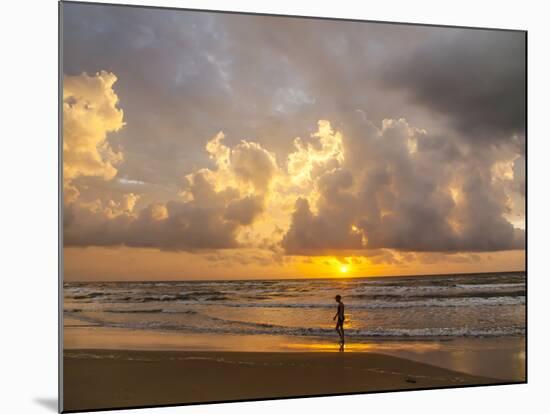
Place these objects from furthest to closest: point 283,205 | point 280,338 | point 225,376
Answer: point 280,338 < point 283,205 < point 225,376

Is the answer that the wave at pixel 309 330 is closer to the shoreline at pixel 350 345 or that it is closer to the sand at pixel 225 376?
the shoreline at pixel 350 345

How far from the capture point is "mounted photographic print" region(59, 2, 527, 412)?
6930mm

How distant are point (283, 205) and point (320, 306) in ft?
3.44

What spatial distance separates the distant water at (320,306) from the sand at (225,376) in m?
0.27

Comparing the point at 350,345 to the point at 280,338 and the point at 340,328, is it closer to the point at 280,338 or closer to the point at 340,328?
the point at 340,328

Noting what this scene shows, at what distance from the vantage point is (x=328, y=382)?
24.1 ft

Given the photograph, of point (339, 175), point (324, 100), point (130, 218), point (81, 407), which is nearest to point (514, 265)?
point (339, 175)

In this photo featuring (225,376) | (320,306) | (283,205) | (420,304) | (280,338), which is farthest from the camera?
(420,304)

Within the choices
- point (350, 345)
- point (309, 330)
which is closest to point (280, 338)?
point (309, 330)

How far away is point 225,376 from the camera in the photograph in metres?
7.13

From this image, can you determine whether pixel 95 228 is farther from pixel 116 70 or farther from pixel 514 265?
pixel 514 265

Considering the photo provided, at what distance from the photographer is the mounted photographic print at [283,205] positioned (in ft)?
22.7

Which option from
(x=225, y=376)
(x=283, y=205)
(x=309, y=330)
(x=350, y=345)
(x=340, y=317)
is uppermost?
(x=283, y=205)

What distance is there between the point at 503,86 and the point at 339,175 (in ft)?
5.78
